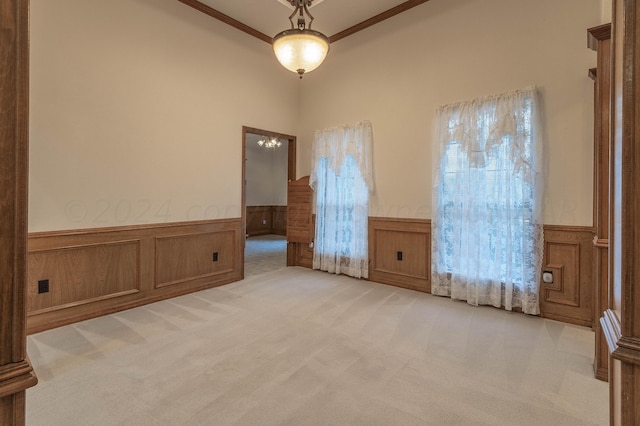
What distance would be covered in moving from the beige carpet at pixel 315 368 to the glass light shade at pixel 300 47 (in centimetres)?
242

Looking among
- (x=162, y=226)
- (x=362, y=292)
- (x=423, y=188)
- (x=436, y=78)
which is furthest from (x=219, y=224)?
(x=436, y=78)

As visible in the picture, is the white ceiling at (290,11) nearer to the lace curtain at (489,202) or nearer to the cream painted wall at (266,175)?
the lace curtain at (489,202)

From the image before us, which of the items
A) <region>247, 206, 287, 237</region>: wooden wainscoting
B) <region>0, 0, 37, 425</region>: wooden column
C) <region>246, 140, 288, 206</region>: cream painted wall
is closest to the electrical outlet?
<region>0, 0, 37, 425</region>: wooden column

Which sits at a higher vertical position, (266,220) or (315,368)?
(266,220)

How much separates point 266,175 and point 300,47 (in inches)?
320

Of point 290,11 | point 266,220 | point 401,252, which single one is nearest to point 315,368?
point 401,252

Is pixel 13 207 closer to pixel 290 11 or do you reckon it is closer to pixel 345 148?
pixel 345 148

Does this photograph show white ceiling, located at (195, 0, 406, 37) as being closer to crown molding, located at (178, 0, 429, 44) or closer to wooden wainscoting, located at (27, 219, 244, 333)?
crown molding, located at (178, 0, 429, 44)

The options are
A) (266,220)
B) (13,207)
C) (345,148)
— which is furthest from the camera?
(266,220)

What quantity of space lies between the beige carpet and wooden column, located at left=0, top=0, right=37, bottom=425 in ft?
3.99

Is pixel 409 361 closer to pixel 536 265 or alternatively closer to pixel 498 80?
pixel 536 265

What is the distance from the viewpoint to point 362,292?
3900 mm

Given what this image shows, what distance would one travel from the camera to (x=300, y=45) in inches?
109

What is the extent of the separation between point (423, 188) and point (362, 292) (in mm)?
1507
